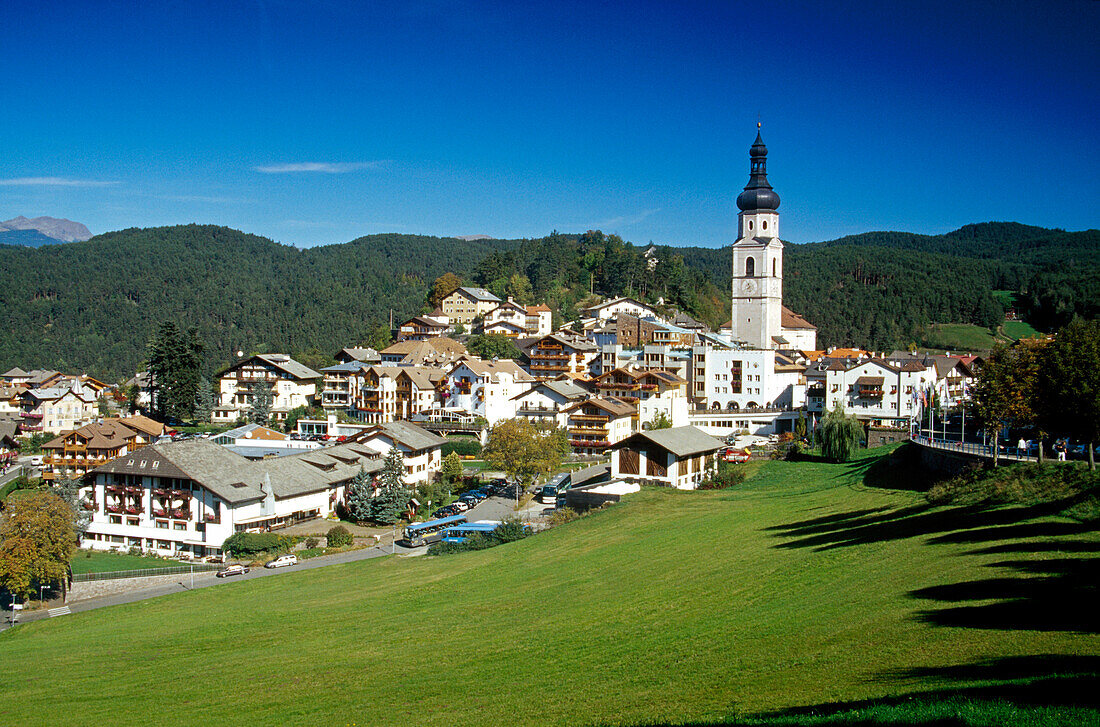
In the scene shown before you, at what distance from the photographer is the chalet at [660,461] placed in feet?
141

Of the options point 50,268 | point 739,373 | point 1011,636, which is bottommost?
point 1011,636

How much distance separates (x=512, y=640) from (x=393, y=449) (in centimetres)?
2977

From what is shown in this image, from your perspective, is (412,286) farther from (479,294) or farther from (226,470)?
(226,470)

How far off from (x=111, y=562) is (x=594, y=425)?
95.2ft

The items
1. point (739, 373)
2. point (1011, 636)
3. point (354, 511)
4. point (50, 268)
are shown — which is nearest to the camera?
point (1011, 636)

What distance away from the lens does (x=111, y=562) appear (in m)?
38.1

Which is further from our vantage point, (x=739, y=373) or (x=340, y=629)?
(x=739, y=373)

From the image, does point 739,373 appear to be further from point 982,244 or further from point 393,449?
point 982,244

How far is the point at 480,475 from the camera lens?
51969mm

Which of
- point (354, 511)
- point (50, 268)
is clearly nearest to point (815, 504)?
point (354, 511)

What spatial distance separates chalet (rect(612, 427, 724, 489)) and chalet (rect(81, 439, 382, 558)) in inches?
590

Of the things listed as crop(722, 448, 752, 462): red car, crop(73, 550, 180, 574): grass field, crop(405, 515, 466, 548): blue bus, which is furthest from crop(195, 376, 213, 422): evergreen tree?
crop(722, 448, 752, 462): red car

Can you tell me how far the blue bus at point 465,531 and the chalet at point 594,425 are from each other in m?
18.7

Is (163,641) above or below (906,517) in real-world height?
below
